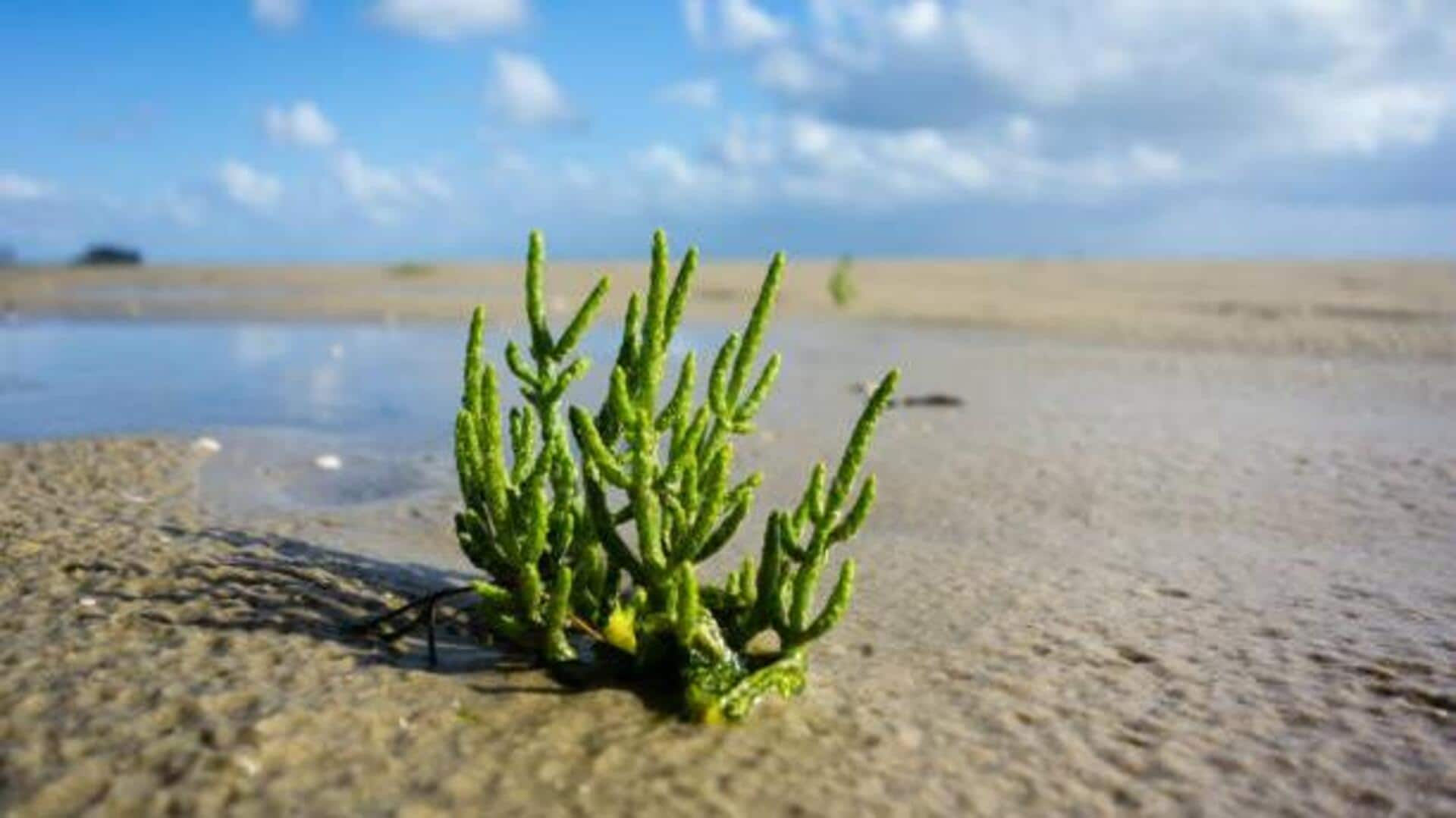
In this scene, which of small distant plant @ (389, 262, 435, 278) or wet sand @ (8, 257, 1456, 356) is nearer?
wet sand @ (8, 257, 1456, 356)

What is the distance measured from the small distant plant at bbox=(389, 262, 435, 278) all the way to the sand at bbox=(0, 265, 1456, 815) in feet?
101

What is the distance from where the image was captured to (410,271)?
3778 cm

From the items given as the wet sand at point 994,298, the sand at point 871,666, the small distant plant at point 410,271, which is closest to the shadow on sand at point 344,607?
the sand at point 871,666

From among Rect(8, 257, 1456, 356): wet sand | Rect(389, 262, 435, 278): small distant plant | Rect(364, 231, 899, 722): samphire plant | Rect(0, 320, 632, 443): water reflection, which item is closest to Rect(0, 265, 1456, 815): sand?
Rect(364, 231, 899, 722): samphire plant

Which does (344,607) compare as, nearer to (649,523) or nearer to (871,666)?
(649,523)

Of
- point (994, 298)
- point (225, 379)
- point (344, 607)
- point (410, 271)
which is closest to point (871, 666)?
point (344, 607)

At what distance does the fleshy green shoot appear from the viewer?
127 inches

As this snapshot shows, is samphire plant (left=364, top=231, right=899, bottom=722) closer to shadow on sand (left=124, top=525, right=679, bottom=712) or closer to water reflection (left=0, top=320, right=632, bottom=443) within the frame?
shadow on sand (left=124, top=525, right=679, bottom=712)

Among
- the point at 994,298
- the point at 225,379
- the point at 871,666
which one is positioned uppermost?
the point at 994,298

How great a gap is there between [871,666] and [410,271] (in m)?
35.7

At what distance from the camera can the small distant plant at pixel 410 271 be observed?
121 feet

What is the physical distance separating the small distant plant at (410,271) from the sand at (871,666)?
3071 cm

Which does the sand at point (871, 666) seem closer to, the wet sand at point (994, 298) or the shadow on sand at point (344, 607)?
the shadow on sand at point (344, 607)

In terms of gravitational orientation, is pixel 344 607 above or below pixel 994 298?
below
